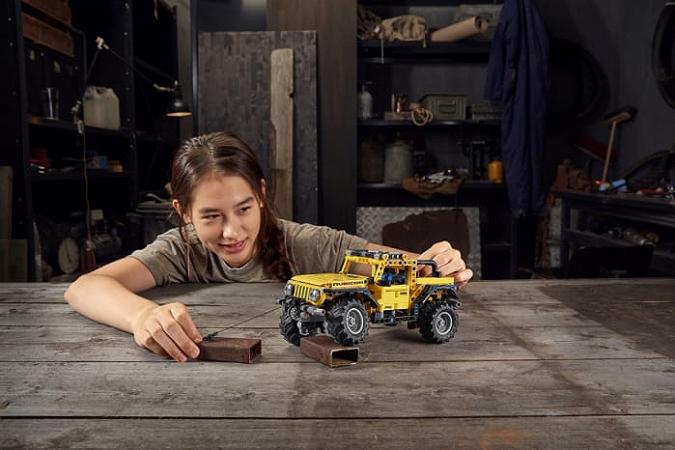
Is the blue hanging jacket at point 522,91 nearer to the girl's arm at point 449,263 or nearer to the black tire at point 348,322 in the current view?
the girl's arm at point 449,263

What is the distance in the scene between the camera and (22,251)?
3.18 metres

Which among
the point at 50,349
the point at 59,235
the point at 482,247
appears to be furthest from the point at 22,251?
the point at 482,247

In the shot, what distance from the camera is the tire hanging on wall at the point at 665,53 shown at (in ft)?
13.3

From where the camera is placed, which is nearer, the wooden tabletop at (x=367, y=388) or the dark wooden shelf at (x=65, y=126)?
the wooden tabletop at (x=367, y=388)

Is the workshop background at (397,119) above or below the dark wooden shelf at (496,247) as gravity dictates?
above

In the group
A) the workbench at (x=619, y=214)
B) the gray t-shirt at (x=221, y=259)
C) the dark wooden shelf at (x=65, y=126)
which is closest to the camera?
the gray t-shirt at (x=221, y=259)

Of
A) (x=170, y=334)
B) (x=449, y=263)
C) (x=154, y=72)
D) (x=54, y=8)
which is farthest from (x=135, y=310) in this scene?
(x=154, y=72)

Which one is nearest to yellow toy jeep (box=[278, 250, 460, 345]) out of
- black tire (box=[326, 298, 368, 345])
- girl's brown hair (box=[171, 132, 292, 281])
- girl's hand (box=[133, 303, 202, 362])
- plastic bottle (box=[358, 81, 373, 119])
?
black tire (box=[326, 298, 368, 345])

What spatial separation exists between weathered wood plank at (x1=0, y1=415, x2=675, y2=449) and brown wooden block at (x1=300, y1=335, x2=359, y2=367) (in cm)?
21

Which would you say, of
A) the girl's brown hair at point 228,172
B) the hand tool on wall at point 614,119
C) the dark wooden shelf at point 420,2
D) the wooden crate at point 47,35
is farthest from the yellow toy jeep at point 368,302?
the dark wooden shelf at point 420,2

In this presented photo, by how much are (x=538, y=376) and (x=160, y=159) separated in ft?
18.3

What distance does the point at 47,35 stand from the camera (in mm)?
3611

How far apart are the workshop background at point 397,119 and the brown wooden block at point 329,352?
2.96 metres

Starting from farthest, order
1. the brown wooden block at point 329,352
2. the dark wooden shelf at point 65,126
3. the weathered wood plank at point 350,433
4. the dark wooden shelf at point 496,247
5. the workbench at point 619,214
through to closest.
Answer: the dark wooden shelf at point 496,247, the dark wooden shelf at point 65,126, the workbench at point 619,214, the brown wooden block at point 329,352, the weathered wood plank at point 350,433
